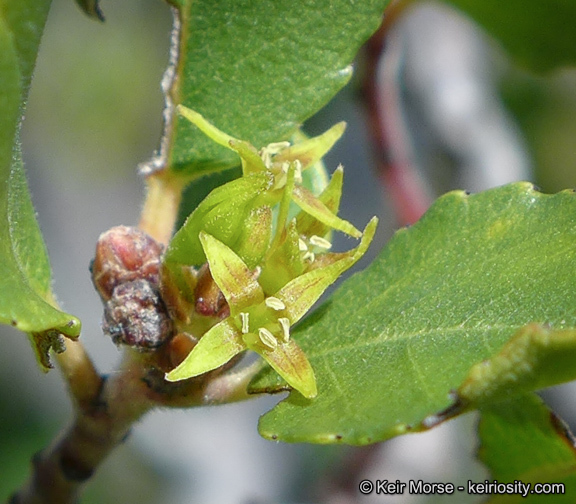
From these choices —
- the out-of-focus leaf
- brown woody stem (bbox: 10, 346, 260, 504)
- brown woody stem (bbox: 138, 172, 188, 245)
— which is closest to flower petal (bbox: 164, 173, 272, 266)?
brown woody stem (bbox: 10, 346, 260, 504)

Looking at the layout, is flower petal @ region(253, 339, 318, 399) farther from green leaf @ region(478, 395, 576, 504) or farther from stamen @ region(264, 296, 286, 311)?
green leaf @ region(478, 395, 576, 504)

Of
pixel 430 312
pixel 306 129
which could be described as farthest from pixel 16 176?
pixel 306 129

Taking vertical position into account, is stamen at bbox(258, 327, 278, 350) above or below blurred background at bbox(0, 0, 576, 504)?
above

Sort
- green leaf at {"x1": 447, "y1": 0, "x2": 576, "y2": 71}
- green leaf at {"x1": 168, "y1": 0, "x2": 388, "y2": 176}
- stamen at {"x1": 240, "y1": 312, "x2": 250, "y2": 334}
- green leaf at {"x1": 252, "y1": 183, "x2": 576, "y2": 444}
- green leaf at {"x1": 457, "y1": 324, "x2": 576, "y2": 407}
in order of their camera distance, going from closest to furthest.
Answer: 1. green leaf at {"x1": 457, "y1": 324, "x2": 576, "y2": 407}
2. green leaf at {"x1": 252, "y1": 183, "x2": 576, "y2": 444}
3. stamen at {"x1": 240, "y1": 312, "x2": 250, "y2": 334}
4. green leaf at {"x1": 168, "y1": 0, "x2": 388, "y2": 176}
5. green leaf at {"x1": 447, "y1": 0, "x2": 576, "y2": 71}

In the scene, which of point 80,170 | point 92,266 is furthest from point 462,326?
point 80,170

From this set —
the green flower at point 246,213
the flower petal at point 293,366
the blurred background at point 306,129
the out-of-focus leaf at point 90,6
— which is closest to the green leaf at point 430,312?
the flower petal at point 293,366

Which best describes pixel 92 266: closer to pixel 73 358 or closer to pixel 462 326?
pixel 73 358
